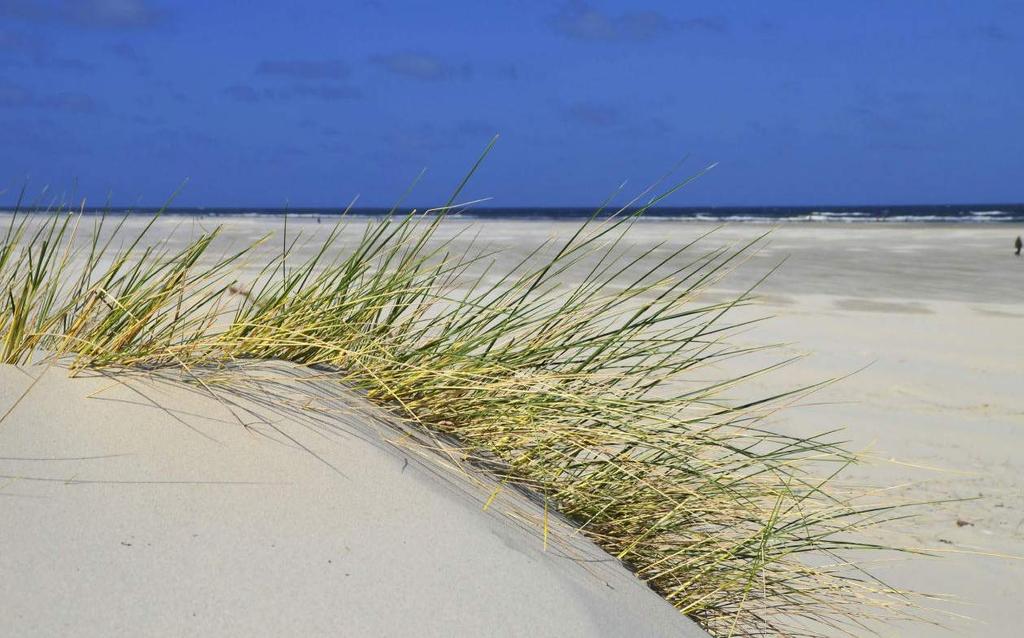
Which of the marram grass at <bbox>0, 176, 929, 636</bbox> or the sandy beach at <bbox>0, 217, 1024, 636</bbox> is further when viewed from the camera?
the marram grass at <bbox>0, 176, 929, 636</bbox>

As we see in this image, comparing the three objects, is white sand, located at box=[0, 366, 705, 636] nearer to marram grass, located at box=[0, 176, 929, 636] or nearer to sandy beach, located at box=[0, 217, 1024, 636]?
sandy beach, located at box=[0, 217, 1024, 636]

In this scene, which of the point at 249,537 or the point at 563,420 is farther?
the point at 563,420

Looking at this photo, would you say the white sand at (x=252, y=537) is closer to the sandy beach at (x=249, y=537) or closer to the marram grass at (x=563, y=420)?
the sandy beach at (x=249, y=537)

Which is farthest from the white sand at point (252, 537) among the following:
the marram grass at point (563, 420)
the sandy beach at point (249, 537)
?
the marram grass at point (563, 420)

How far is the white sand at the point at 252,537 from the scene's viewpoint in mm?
1341

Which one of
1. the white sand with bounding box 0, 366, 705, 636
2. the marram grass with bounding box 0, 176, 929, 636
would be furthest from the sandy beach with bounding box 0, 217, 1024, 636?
the marram grass with bounding box 0, 176, 929, 636

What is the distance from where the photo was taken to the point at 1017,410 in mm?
5203

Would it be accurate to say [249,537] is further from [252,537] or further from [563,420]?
[563,420]

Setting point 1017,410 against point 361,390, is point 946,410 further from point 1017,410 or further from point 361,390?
point 361,390

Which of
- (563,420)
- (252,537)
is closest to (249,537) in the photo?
(252,537)

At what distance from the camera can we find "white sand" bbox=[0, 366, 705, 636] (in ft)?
4.40

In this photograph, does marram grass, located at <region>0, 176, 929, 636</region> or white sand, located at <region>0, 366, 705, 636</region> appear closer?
white sand, located at <region>0, 366, 705, 636</region>

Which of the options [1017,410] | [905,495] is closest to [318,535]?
[905,495]

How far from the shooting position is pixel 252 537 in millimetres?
1501
